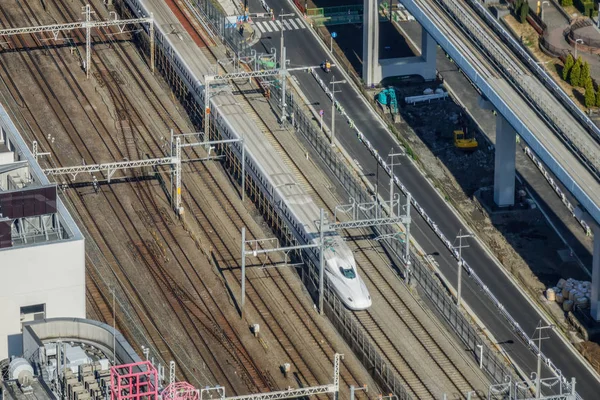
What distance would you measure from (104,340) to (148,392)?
42.2ft

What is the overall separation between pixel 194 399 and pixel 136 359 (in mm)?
6543

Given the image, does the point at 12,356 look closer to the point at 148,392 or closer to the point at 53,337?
the point at 53,337

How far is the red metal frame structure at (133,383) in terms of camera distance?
185125mm

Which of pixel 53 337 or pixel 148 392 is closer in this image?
pixel 148 392

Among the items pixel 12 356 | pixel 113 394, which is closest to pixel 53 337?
pixel 12 356

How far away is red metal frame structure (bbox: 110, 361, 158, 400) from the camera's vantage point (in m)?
185

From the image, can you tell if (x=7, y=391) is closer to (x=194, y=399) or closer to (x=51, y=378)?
(x=51, y=378)

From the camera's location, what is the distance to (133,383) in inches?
7421

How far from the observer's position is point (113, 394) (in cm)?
18488

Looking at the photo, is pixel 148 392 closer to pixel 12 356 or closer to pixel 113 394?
pixel 113 394

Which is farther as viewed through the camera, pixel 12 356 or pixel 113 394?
pixel 12 356

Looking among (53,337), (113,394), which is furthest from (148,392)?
(53,337)

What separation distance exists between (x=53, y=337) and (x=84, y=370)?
404 inches

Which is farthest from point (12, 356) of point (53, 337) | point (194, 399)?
point (194, 399)
